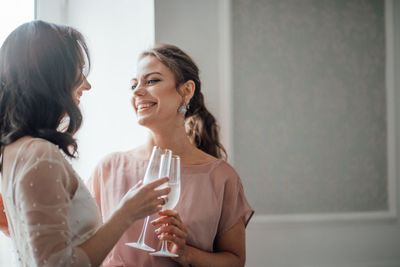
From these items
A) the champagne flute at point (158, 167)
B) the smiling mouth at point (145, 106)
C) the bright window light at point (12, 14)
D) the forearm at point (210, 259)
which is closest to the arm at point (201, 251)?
the forearm at point (210, 259)

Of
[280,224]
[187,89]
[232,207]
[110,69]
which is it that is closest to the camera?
[232,207]

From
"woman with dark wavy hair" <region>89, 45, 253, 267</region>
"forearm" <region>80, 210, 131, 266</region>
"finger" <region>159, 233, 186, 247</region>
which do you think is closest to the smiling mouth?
"woman with dark wavy hair" <region>89, 45, 253, 267</region>

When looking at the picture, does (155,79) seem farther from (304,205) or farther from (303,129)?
(304,205)

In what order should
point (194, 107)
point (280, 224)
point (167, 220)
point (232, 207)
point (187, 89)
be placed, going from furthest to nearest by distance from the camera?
point (280, 224), point (194, 107), point (187, 89), point (232, 207), point (167, 220)

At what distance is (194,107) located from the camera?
1629 millimetres

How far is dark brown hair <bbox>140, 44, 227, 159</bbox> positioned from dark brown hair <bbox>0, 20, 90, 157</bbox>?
616 mm

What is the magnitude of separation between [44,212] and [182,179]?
0.71m

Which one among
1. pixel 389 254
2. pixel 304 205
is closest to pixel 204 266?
pixel 304 205

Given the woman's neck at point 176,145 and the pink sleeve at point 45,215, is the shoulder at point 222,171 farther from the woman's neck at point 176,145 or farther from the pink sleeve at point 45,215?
the pink sleeve at point 45,215

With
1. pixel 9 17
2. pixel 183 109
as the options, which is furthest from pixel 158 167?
pixel 9 17

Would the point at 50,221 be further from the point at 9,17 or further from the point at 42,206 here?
the point at 9,17

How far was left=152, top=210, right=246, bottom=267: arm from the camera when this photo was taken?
1.09m

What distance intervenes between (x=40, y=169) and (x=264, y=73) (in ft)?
4.79

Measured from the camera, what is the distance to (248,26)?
6.45 ft
